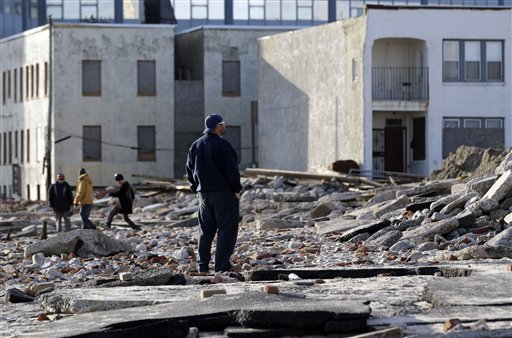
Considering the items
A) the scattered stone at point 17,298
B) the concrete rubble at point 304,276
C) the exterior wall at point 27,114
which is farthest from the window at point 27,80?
the scattered stone at point 17,298

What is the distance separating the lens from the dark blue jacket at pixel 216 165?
48.9 feet

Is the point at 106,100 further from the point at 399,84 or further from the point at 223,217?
the point at 223,217

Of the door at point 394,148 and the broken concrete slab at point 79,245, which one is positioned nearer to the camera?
the broken concrete slab at point 79,245

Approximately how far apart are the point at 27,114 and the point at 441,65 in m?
24.8

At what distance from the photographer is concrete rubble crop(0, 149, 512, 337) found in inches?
375

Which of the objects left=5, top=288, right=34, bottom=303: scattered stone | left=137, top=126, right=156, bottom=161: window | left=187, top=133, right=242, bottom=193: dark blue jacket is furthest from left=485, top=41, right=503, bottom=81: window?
left=5, top=288, right=34, bottom=303: scattered stone

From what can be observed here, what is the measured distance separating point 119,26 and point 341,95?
1552cm

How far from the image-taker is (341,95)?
51.1 m

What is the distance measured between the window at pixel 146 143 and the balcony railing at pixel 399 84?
1678cm

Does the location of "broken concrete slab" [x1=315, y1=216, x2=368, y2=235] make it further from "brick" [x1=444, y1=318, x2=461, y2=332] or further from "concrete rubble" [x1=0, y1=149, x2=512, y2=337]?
"brick" [x1=444, y1=318, x2=461, y2=332]

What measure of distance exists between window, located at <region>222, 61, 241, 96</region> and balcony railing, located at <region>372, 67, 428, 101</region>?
47.4 feet

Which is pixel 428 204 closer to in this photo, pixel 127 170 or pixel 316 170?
pixel 316 170

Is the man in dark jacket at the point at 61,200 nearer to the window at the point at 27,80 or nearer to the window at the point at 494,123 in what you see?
the window at the point at 494,123

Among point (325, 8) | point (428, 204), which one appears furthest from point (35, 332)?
point (325, 8)
